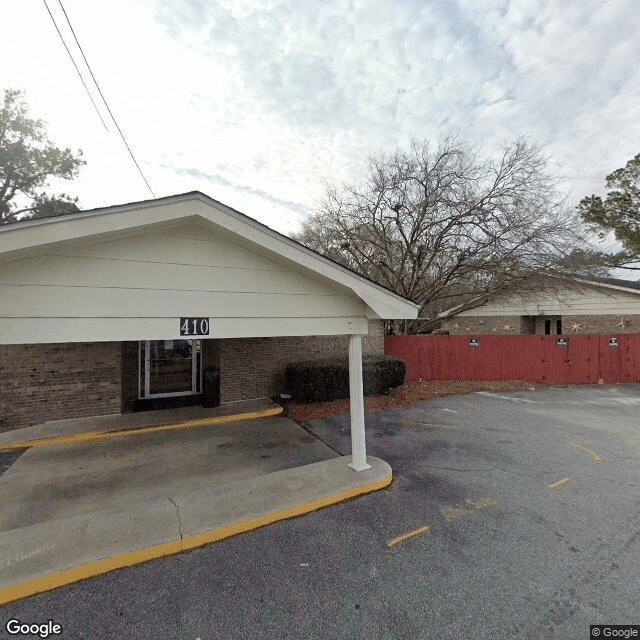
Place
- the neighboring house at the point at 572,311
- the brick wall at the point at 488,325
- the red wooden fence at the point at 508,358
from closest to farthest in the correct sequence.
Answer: the red wooden fence at the point at 508,358 < the neighboring house at the point at 572,311 < the brick wall at the point at 488,325

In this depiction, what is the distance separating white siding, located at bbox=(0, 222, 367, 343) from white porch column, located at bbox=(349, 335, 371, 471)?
24.7 inches

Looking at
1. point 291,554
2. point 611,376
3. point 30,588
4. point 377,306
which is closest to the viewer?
point 30,588

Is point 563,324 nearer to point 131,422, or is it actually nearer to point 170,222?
point 131,422

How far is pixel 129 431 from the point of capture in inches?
261

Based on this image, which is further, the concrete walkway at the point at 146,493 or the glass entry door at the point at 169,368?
the glass entry door at the point at 169,368

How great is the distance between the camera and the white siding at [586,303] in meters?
16.1

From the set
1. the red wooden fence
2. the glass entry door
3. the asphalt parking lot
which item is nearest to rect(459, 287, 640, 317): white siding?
the red wooden fence

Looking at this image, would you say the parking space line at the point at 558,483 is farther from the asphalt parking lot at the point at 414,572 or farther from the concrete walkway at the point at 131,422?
the concrete walkway at the point at 131,422

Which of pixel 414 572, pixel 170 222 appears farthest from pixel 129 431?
pixel 414 572

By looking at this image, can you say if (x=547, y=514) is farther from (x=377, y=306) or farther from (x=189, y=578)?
(x=189, y=578)

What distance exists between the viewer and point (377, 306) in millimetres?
4625

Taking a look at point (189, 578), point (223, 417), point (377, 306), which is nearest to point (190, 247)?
point (377, 306)

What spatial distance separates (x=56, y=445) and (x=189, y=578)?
15.3ft

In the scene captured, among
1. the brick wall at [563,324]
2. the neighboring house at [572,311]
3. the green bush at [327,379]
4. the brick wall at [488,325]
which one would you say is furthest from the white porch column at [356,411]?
the brick wall at [563,324]
